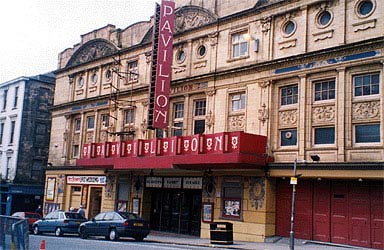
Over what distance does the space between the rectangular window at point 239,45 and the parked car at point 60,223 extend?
13.2 meters

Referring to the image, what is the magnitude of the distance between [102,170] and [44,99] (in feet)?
60.5

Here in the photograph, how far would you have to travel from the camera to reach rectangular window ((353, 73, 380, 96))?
836 inches

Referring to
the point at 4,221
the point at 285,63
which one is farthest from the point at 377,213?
the point at 4,221

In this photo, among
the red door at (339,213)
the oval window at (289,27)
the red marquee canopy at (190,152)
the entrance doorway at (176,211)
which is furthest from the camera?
the entrance doorway at (176,211)

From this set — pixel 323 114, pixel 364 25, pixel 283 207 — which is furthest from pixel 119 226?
pixel 364 25

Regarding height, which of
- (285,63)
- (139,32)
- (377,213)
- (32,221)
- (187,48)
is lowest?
(32,221)

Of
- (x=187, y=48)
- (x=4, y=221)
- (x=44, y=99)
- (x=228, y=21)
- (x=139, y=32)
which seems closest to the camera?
(x=4, y=221)

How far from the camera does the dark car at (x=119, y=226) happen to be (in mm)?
23531

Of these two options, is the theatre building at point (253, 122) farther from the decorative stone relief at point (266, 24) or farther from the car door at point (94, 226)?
the car door at point (94, 226)

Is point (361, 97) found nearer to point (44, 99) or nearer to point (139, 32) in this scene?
point (139, 32)

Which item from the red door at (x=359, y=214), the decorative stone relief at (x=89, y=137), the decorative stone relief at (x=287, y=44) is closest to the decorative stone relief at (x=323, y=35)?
the decorative stone relief at (x=287, y=44)

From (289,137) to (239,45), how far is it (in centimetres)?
657

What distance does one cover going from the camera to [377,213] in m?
20.7

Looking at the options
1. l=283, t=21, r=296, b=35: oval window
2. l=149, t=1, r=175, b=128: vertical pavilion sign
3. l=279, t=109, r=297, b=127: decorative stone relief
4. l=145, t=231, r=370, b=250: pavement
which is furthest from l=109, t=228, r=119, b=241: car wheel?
l=283, t=21, r=296, b=35: oval window
